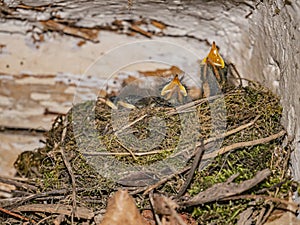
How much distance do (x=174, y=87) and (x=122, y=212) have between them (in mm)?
383

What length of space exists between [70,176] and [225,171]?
1.01 ft

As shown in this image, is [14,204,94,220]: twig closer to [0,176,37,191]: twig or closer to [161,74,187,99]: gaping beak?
[0,176,37,191]: twig

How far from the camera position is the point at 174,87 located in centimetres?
127

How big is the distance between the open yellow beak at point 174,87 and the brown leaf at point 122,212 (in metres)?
0.34

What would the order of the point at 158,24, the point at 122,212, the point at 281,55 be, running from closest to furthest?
1. the point at 122,212
2. the point at 281,55
3. the point at 158,24

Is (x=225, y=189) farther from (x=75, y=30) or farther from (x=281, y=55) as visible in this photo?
(x=75, y=30)

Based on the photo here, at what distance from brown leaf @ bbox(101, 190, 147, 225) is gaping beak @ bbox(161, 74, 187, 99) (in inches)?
13.3

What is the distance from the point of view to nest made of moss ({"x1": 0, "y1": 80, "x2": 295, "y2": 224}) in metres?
1.03

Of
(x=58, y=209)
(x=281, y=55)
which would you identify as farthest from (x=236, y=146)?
(x=58, y=209)

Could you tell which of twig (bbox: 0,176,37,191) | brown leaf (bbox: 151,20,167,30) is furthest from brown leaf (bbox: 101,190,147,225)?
brown leaf (bbox: 151,20,167,30)

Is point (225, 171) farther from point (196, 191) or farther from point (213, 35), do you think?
point (213, 35)

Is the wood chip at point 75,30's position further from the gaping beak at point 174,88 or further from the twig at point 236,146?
the twig at point 236,146

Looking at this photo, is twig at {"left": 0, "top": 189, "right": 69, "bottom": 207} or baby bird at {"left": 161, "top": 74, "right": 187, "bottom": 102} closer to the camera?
twig at {"left": 0, "top": 189, "right": 69, "bottom": 207}

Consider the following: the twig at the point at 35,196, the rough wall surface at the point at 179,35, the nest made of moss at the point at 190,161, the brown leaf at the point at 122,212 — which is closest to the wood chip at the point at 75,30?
the rough wall surface at the point at 179,35
